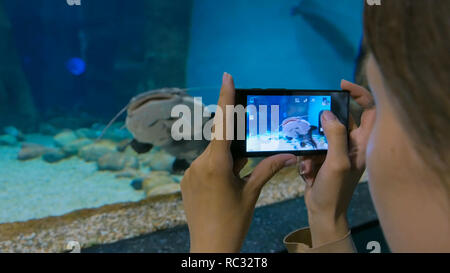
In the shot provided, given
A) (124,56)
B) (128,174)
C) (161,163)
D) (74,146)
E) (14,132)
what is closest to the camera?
(128,174)

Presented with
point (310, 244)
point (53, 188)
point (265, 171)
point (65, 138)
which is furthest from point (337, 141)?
point (65, 138)

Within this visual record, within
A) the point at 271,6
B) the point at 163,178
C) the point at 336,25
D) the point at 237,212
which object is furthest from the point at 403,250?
the point at 336,25

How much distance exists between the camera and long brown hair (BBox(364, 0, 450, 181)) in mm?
233

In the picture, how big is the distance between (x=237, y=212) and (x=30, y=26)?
455 cm

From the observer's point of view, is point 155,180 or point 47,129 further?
point 47,129

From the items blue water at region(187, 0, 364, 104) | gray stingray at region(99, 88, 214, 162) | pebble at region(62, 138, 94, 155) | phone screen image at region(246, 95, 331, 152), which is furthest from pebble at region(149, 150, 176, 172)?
phone screen image at region(246, 95, 331, 152)

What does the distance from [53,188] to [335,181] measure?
2.27 meters

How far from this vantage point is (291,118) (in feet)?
2.53

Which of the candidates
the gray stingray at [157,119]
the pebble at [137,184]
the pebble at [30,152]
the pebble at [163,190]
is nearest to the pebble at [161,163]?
the pebble at [137,184]

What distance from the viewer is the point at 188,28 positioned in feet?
16.2

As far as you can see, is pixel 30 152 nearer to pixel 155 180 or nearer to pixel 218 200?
pixel 155 180

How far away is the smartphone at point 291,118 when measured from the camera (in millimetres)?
724

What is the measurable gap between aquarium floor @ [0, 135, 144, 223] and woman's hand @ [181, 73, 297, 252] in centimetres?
159
